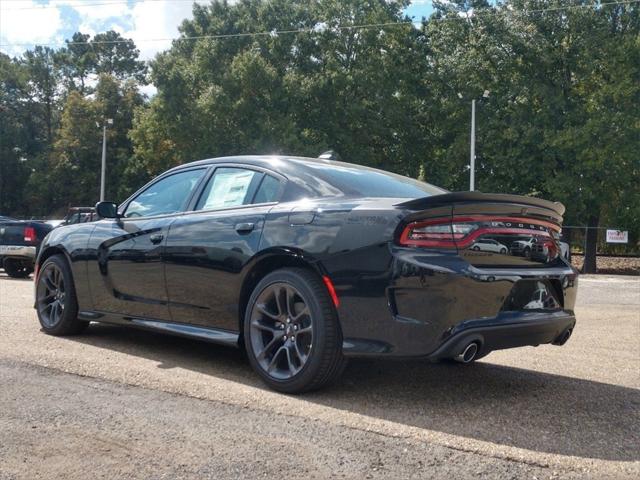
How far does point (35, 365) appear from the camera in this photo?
16.2 feet

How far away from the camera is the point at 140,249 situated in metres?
5.38

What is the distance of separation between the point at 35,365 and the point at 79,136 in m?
49.6

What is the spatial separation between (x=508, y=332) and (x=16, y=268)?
13.3m

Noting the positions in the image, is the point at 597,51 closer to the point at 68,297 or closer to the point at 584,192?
the point at 584,192

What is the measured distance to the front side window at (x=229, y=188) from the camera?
16.2 ft

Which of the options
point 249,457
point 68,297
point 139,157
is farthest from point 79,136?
point 249,457

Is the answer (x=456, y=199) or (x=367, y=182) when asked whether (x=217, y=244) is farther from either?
(x=456, y=199)

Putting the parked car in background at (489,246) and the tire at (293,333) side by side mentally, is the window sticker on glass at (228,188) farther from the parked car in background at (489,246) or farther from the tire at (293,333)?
the parked car in background at (489,246)

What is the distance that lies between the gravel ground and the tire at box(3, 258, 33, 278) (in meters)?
9.86

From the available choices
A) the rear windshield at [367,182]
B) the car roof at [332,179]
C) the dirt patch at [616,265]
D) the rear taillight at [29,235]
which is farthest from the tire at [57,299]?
the dirt patch at [616,265]

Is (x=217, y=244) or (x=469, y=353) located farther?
(x=217, y=244)

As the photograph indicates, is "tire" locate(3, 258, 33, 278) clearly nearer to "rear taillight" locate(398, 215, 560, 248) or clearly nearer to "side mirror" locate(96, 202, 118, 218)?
"side mirror" locate(96, 202, 118, 218)

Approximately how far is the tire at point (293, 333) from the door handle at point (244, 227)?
35cm

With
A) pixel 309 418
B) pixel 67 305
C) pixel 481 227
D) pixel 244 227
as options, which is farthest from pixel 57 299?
pixel 481 227
